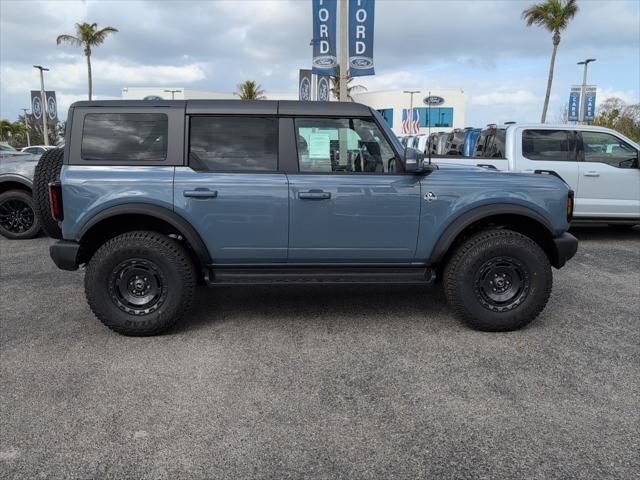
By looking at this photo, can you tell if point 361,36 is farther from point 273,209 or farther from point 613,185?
point 273,209

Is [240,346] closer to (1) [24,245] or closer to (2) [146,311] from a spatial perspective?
(2) [146,311]

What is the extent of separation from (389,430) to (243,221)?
196 cm

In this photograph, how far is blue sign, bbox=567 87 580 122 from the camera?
2462cm

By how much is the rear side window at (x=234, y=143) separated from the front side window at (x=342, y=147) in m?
0.24

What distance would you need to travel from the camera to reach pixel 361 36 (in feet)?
37.1

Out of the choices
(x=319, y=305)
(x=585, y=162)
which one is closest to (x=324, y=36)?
(x=585, y=162)

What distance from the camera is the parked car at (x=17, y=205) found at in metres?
8.28

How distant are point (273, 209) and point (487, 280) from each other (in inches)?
70.9

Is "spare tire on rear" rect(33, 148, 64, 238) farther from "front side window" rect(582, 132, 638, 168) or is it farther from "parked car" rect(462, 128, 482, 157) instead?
"parked car" rect(462, 128, 482, 157)

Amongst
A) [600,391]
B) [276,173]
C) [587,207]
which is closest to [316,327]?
[276,173]

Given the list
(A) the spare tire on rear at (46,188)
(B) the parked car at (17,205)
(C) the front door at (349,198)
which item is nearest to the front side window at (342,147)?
(C) the front door at (349,198)

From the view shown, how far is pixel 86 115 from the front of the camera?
414 centimetres

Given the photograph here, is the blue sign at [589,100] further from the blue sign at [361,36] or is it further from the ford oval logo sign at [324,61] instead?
the ford oval logo sign at [324,61]

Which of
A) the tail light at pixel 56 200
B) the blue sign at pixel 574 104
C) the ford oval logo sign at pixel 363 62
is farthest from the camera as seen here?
the blue sign at pixel 574 104
